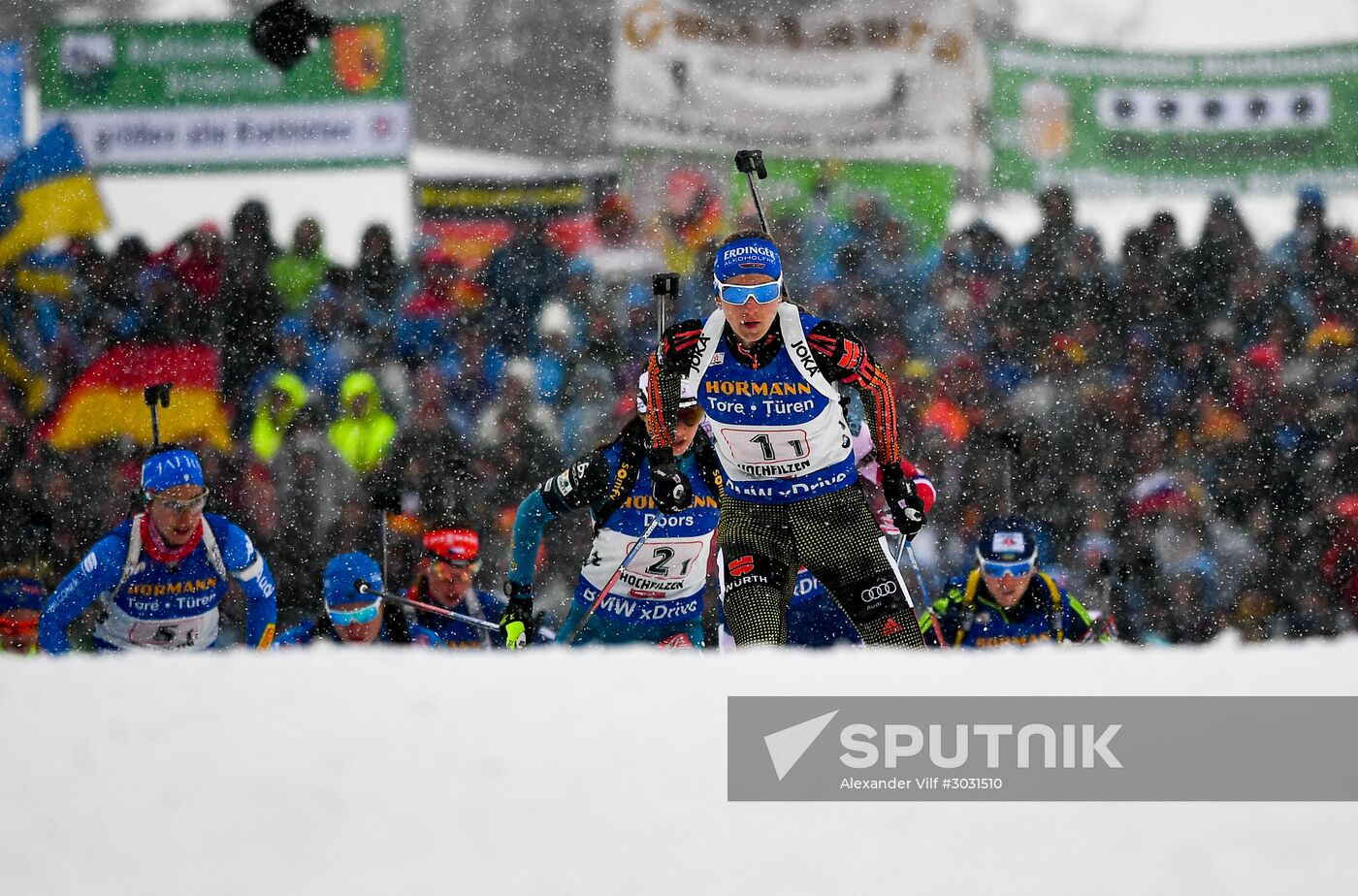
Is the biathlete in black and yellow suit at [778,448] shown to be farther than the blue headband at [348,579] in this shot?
No

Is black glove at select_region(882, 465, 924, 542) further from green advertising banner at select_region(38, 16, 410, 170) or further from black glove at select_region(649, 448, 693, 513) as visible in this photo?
green advertising banner at select_region(38, 16, 410, 170)

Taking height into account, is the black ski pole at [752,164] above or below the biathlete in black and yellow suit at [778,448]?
above

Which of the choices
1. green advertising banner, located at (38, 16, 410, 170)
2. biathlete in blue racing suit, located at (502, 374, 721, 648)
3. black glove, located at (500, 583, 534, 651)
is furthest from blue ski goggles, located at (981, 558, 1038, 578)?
green advertising banner, located at (38, 16, 410, 170)

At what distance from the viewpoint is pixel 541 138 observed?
19078mm

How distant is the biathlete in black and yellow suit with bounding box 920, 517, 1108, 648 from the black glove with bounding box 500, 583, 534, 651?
1.79 metres

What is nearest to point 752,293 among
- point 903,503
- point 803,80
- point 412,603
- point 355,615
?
point 903,503

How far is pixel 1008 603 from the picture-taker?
7.51 m

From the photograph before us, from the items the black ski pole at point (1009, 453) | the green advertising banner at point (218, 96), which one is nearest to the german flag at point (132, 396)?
the green advertising banner at point (218, 96)

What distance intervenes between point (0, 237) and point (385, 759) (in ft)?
28.1

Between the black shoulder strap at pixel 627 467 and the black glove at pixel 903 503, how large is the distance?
1.16 m

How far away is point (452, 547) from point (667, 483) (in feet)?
7.27

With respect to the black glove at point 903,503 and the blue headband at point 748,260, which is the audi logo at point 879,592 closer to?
the black glove at point 903,503

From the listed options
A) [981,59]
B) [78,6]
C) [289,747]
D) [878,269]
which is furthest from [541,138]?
[289,747]

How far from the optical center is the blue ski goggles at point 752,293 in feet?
18.8
